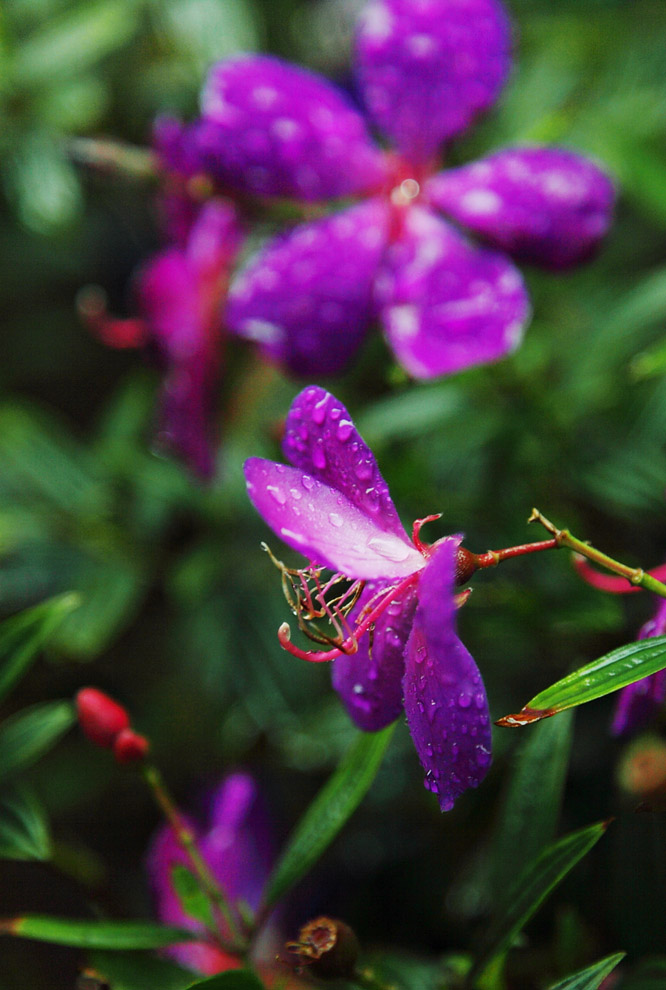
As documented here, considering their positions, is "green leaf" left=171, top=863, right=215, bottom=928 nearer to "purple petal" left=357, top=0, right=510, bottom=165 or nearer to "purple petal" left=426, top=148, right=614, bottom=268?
"purple petal" left=426, top=148, right=614, bottom=268

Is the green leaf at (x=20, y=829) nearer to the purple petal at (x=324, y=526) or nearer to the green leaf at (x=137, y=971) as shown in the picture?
the green leaf at (x=137, y=971)

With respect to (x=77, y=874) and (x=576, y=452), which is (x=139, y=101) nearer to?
(x=576, y=452)

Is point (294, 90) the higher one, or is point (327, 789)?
point (294, 90)

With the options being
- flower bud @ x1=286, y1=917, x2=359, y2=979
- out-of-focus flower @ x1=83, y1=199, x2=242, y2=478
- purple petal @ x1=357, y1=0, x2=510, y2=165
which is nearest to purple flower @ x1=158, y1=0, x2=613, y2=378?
purple petal @ x1=357, y1=0, x2=510, y2=165

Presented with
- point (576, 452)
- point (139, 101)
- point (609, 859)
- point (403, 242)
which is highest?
point (139, 101)

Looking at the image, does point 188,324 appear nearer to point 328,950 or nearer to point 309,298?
point 309,298

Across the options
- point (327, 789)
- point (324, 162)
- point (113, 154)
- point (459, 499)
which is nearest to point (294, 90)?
point (324, 162)
